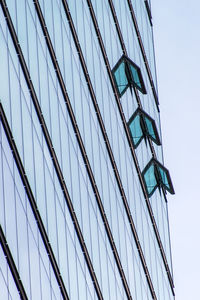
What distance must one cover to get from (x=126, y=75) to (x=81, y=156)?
38.5 ft

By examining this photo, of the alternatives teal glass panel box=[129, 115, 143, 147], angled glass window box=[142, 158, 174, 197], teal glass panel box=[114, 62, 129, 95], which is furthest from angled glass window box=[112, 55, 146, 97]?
angled glass window box=[142, 158, 174, 197]

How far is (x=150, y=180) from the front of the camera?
5850 cm

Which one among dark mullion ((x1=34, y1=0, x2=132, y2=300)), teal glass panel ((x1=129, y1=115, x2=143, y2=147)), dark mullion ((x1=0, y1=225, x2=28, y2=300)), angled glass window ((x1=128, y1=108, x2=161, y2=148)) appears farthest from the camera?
angled glass window ((x1=128, y1=108, x2=161, y2=148))

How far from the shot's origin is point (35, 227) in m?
34.9

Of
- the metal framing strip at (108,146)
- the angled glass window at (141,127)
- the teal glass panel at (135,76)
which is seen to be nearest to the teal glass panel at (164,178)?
the angled glass window at (141,127)

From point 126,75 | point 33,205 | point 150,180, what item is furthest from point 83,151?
point 150,180

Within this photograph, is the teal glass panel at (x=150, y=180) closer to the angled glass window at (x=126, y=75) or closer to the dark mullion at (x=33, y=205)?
the angled glass window at (x=126, y=75)

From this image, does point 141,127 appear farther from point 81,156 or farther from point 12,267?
point 12,267

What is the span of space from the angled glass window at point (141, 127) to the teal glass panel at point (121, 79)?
5.82 feet

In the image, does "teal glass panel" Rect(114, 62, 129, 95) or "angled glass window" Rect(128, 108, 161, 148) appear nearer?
"teal glass panel" Rect(114, 62, 129, 95)

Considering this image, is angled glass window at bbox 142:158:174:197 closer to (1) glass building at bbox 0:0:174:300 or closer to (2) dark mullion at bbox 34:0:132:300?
(1) glass building at bbox 0:0:174:300

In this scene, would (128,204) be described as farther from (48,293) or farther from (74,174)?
(48,293)

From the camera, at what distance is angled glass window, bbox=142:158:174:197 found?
58344 millimetres

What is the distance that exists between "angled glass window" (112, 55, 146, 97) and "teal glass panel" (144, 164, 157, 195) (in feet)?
13.6
